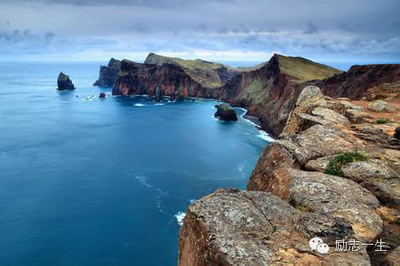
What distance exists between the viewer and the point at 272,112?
147 metres

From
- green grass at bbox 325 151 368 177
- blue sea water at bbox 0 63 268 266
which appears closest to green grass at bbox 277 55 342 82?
blue sea water at bbox 0 63 268 266

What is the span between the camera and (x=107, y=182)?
79938 mm

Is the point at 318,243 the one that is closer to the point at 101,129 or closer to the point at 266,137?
the point at 266,137

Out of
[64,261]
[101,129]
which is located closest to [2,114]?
[101,129]

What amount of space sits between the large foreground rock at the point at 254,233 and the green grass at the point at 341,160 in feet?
22.6

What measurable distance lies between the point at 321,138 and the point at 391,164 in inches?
240

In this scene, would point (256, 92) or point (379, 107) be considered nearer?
point (379, 107)

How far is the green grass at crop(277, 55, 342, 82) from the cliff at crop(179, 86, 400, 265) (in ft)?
440

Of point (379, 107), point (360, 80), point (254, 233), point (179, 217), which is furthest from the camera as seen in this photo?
point (360, 80)

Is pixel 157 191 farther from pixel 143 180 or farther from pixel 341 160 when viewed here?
pixel 341 160

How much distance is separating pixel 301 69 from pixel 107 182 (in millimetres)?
131209

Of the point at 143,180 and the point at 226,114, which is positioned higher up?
the point at 226,114

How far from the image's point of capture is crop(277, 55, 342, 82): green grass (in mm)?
161837

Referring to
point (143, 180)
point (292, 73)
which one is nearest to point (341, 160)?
point (143, 180)
